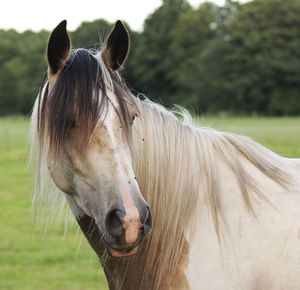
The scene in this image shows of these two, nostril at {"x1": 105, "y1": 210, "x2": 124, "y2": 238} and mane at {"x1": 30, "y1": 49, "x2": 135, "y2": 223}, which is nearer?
nostril at {"x1": 105, "y1": 210, "x2": 124, "y2": 238}

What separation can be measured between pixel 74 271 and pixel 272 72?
51244 mm

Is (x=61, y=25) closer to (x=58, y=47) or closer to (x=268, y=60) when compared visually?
(x=58, y=47)

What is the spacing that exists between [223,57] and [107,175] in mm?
57350

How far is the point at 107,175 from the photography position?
1.96m

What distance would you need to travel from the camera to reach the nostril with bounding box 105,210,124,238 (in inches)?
72.6

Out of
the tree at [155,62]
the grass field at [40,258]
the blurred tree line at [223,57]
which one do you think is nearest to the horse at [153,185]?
the grass field at [40,258]

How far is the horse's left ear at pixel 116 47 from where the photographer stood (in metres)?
2.25

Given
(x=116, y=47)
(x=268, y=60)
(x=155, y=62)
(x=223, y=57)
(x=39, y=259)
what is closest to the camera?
(x=116, y=47)

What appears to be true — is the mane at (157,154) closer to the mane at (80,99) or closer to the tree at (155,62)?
the mane at (80,99)

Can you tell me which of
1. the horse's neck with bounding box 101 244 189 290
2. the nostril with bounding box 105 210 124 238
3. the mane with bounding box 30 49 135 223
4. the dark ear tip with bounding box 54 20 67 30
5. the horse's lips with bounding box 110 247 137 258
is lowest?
the horse's neck with bounding box 101 244 189 290

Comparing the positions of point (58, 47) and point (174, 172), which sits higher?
point (58, 47)

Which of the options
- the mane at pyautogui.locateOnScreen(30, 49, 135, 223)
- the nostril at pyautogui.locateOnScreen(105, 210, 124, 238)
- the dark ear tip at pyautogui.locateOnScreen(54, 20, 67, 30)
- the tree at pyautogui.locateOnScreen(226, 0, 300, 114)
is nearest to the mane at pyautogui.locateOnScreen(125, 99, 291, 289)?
the mane at pyautogui.locateOnScreen(30, 49, 135, 223)

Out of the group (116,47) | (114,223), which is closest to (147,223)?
(114,223)

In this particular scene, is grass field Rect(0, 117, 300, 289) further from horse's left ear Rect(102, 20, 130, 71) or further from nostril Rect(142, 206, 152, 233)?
nostril Rect(142, 206, 152, 233)
